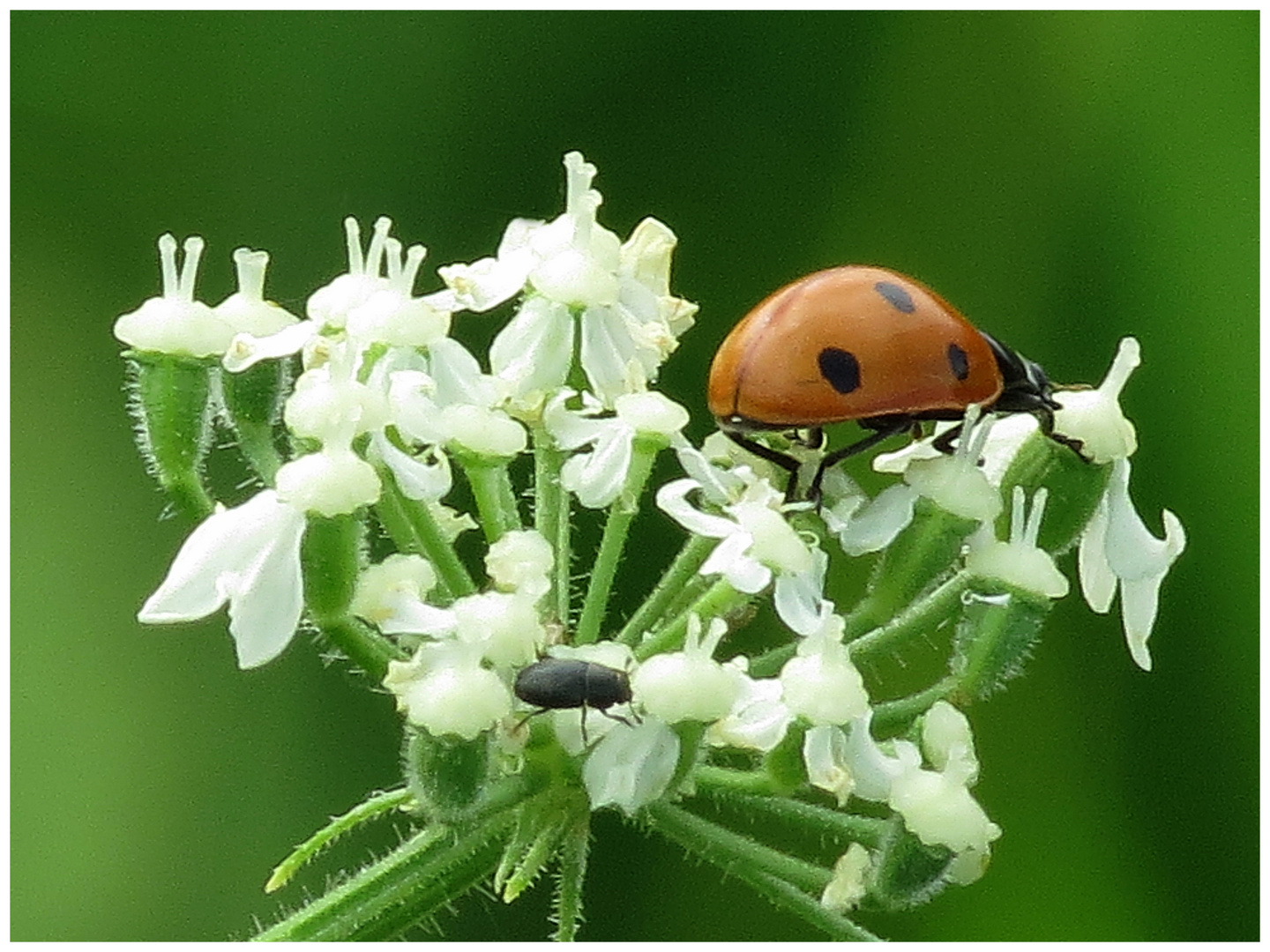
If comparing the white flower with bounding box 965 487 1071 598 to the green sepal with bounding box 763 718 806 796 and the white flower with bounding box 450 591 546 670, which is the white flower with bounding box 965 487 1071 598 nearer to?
the green sepal with bounding box 763 718 806 796

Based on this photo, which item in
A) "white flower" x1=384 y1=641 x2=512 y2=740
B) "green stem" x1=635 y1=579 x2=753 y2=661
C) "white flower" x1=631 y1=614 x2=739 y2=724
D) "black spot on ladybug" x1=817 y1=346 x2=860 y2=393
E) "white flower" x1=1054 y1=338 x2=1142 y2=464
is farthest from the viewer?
"black spot on ladybug" x1=817 y1=346 x2=860 y2=393

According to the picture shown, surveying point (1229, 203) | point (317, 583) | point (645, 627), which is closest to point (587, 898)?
point (645, 627)

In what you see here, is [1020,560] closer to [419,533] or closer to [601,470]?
[601,470]

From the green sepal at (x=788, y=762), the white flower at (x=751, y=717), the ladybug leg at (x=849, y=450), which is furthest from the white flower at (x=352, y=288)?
the green sepal at (x=788, y=762)

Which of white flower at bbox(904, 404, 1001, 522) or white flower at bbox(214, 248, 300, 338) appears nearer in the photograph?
white flower at bbox(904, 404, 1001, 522)

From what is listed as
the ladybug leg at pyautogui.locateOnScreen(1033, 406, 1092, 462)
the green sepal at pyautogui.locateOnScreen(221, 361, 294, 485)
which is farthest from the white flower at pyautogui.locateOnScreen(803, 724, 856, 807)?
the green sepal at pyautogui.locateOnScreen(221, 361, 294, 485)

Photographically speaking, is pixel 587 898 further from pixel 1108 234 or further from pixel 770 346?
pixel 1108 234
